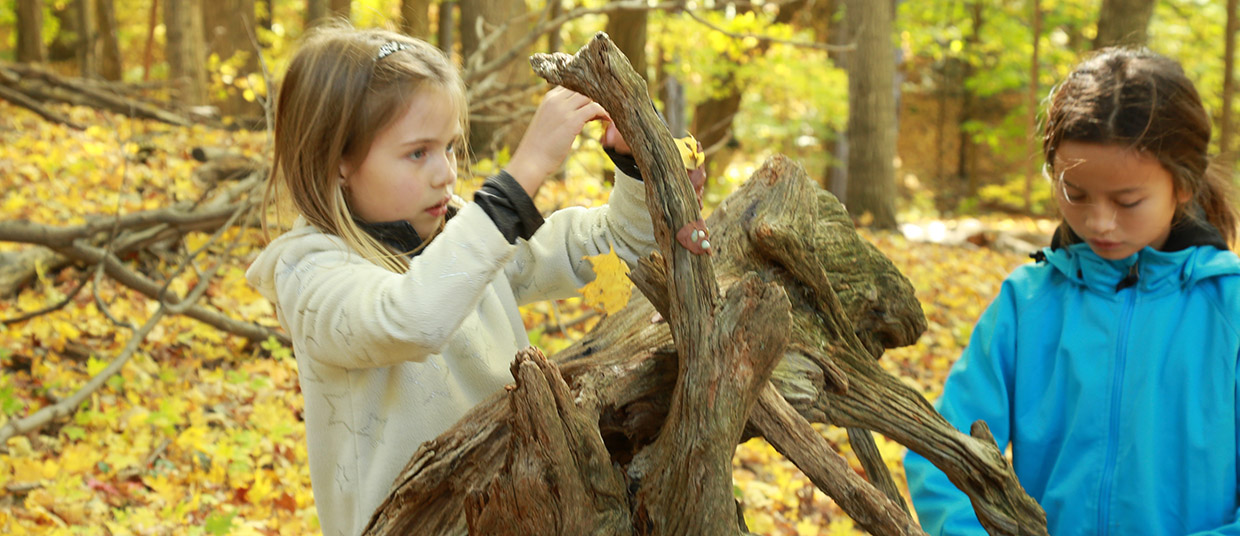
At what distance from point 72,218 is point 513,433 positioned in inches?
194

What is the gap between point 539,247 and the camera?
171cm

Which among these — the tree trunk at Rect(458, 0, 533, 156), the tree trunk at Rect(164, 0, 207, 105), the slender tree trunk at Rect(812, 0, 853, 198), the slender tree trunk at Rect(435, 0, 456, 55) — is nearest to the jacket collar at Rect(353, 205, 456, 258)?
the tree trunk at Rect(458, 0, 533, 156)

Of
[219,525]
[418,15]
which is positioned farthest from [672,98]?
[219,525]

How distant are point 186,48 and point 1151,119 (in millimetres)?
9944

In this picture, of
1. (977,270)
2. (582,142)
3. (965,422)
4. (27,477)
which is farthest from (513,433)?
(977,270)

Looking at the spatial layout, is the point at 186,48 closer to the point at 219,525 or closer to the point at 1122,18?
the point at 219,525

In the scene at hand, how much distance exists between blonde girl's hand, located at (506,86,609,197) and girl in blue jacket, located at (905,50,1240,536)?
1026 mm

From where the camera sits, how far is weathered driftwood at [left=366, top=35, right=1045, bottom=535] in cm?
112

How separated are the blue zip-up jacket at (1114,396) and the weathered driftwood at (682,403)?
1.52 feet

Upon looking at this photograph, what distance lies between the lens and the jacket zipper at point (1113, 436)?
5.96ft

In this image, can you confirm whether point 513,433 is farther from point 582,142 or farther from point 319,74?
point 582,142

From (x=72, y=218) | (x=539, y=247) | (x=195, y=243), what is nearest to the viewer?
(x=539, y=247)

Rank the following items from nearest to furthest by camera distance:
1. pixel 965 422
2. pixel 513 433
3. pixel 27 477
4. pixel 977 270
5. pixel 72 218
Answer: pixel 513 433 < pixel 965 422 < pixel 27 477 < pixel 72 218 < pixel 977 270

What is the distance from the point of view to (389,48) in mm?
1541
